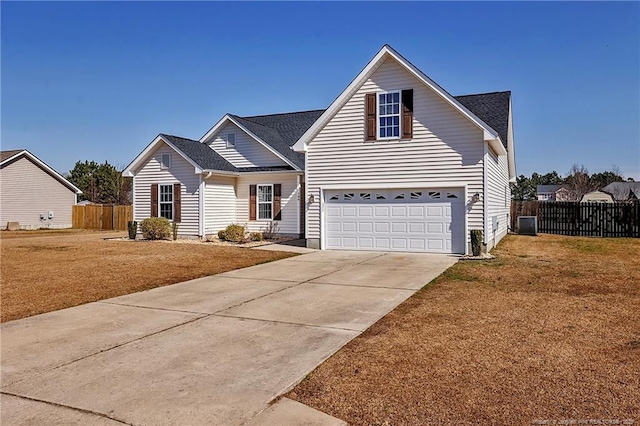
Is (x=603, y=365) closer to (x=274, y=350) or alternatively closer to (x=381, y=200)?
(x=274, y=350)

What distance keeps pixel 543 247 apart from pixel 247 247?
11.1 meters

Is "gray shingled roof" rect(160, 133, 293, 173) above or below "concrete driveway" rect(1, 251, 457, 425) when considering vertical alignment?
above

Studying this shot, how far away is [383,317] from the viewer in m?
6.98

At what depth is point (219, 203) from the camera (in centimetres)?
2144

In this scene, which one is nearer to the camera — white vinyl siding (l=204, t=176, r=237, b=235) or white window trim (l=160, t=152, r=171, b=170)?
white vinyl siding (l=204, t=176, r=237, b=235)

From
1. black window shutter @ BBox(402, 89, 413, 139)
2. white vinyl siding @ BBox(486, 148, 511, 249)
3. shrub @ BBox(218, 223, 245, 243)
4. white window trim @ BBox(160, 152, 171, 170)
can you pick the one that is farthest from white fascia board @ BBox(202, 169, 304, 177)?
white vinyl siding @ BBox(486, 148, 511, 249)

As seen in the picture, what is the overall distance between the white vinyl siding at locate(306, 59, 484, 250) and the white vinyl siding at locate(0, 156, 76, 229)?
2489 cm

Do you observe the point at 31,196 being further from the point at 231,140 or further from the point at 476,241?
the point at 476,241

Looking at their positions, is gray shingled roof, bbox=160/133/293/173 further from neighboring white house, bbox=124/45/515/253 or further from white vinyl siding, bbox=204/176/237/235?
white vinyl siding, bbox=204/176/237/235

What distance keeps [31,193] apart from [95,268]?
25117 millimetres

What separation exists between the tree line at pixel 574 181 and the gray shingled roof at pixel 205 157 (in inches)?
988

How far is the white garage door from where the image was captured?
15.3 meters

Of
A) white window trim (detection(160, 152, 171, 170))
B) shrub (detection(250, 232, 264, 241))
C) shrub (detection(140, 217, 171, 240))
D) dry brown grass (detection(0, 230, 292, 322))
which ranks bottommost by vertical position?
dry brown grass (detection(0, 230, 292, 322))

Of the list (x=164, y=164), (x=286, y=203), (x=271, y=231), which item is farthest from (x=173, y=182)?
(x=286, y=203)
